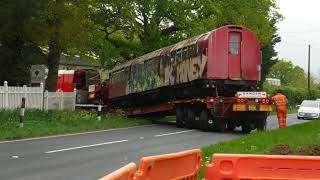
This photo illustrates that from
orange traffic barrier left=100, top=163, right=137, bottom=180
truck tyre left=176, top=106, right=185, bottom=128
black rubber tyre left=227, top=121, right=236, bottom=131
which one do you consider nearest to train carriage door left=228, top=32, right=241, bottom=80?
black rubber tyre left=227, top=121, right=236, bottom=131

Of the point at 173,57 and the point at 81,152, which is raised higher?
the point at 173,57

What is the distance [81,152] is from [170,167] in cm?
897

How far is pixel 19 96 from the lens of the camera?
27.8 metres

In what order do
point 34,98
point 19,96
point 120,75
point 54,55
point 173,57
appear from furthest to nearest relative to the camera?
point 54,55 < point 120,75 < point 34,98 < point 19,96 < point 173,57

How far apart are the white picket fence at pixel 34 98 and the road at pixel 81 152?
6608 millimetres

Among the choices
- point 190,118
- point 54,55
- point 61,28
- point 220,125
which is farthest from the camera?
point 54,55

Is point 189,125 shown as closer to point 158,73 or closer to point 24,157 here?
point 158,73

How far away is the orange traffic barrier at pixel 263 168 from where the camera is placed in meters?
7.66

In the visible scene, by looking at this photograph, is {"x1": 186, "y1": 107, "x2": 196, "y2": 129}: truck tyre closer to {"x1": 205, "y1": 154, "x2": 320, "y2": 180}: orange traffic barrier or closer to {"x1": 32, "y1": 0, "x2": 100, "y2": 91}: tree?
{"x1": 32, "y1": 0, "x2": 100, "y2": 91}: tree

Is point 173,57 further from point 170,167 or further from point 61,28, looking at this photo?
point 170,167

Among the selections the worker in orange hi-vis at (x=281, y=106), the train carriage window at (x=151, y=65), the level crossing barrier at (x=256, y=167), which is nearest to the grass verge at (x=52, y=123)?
the train carriage window at (x=151, y=65)

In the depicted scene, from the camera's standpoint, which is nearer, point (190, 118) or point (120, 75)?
point (190, 118)

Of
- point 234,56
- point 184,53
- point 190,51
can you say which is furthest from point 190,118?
point 234,56

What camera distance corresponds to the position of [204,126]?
977 inches
